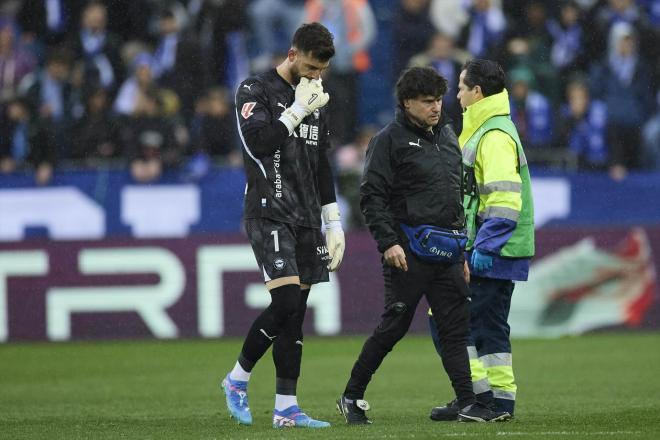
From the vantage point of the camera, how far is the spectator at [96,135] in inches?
660

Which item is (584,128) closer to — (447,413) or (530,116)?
(530,116)

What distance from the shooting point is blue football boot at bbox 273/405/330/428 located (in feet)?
24.7

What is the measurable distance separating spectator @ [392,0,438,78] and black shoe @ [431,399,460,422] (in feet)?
33.8

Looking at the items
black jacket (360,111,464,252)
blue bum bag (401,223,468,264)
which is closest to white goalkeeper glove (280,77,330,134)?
black jacket (360,111,464,252)

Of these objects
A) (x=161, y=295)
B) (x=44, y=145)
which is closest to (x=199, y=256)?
(x=161, y=295)

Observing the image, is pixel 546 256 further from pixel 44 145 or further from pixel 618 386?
pixel 44 145

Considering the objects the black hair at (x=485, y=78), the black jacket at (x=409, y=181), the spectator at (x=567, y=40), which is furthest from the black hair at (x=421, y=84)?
the spectator at (x=567, y=40)

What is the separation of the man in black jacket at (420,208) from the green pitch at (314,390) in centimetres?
49

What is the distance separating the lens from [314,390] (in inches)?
414

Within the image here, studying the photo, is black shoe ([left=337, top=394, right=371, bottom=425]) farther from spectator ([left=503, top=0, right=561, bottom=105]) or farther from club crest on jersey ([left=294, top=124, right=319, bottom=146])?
spectator ([left=503, top=0, right=561, bottom=105])

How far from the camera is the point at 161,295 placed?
15.0 metres

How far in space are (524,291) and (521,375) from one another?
11.8 ft

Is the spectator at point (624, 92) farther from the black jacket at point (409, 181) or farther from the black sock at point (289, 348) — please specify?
the black sock at point (289, 348)

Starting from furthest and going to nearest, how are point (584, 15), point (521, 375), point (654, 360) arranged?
point (584, 15)
point (654, 360)
point (521, 375)
